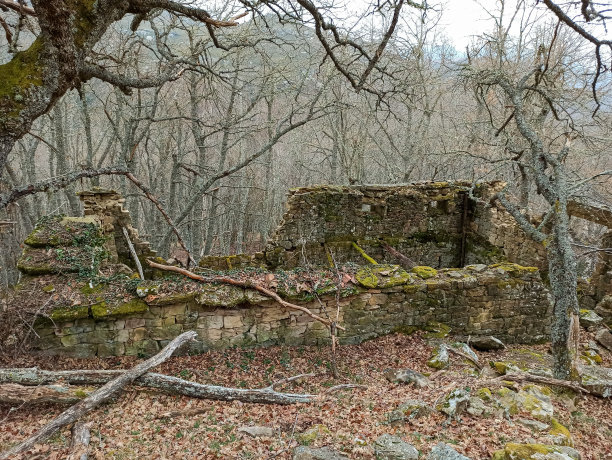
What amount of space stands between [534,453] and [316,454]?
173cm

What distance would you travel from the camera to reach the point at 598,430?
12.5ft

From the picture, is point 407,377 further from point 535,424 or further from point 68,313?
point 68,313

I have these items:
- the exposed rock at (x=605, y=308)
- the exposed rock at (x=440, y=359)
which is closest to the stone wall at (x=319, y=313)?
the exposed rock at (x=440, y=359)

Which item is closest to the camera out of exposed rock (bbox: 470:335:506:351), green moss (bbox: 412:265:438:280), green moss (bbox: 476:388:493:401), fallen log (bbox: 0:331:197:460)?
fallen log (bbox: 0:331:197:460)

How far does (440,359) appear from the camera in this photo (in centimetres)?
547

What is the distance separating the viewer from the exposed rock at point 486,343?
632 centimetres

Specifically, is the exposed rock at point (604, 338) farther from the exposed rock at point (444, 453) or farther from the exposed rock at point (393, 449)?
the exposed rock at point (393, 449)

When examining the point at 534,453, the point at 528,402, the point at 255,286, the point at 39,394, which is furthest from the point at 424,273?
the point at 39,394

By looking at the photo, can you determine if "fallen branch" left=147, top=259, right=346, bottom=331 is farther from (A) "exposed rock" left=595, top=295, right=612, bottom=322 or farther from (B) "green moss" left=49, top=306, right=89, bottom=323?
(A) "exposed rock" left=595, top=295, right=612, bottom=322

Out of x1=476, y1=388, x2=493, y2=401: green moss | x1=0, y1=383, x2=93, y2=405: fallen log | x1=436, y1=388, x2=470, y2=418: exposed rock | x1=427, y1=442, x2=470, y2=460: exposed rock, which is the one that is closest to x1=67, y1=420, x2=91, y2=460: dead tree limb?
x1=0, y1=383, x2=93, y2=405: fallen log

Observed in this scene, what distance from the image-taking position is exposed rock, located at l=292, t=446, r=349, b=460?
9.65 feet

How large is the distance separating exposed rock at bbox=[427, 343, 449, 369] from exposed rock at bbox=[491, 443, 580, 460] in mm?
2475

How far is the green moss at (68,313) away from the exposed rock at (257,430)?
291 centimetres

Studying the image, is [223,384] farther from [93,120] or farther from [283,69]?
[93,120]
